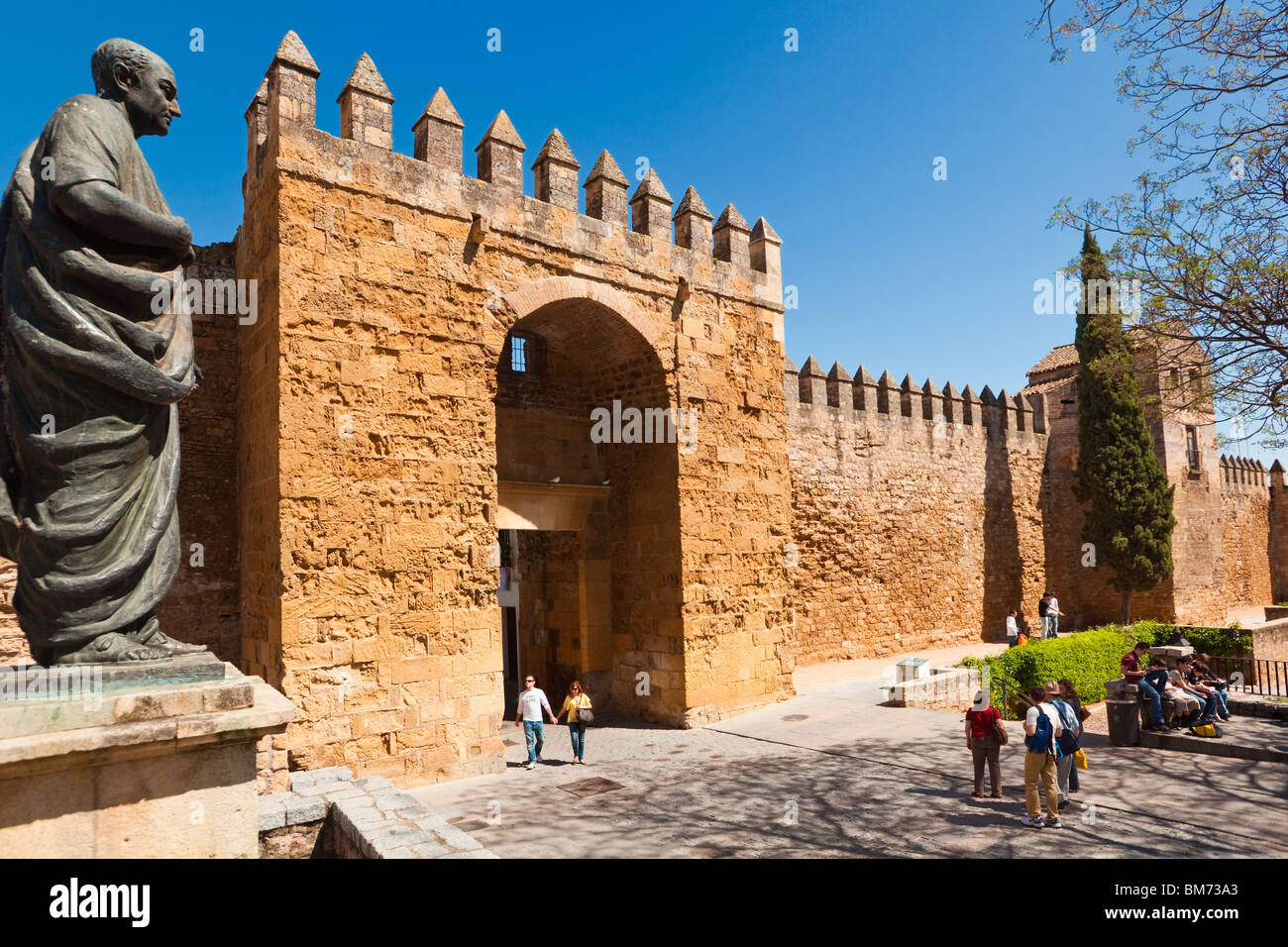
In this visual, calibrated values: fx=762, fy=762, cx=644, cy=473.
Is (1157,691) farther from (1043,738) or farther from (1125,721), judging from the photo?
(1043,738)

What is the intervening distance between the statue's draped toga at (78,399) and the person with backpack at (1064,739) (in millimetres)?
6837

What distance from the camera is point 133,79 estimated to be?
3271 millimetres

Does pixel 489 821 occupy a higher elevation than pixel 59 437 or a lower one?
lower

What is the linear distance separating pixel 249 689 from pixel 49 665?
746 millimetres

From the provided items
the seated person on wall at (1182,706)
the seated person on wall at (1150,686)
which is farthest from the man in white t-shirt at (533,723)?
the seated person on wall at (1182,706)

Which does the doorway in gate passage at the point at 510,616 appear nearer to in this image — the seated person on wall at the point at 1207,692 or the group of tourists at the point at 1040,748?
the group of tourists at the point at 1040,748

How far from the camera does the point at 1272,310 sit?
7.16m

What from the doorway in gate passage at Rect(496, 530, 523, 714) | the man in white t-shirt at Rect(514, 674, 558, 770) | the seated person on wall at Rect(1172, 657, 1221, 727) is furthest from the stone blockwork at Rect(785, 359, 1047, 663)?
the man in white t-shirt at Rect(514, 674, 558, 770)

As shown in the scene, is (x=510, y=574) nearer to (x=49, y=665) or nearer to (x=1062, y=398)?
(x=49, y=665)

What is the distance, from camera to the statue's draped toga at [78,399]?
2.89 metres

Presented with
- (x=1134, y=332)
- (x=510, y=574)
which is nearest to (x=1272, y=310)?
(x=1134, y=332)

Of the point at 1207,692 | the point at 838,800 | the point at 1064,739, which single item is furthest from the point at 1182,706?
the point at 838,800

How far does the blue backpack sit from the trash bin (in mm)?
3704
